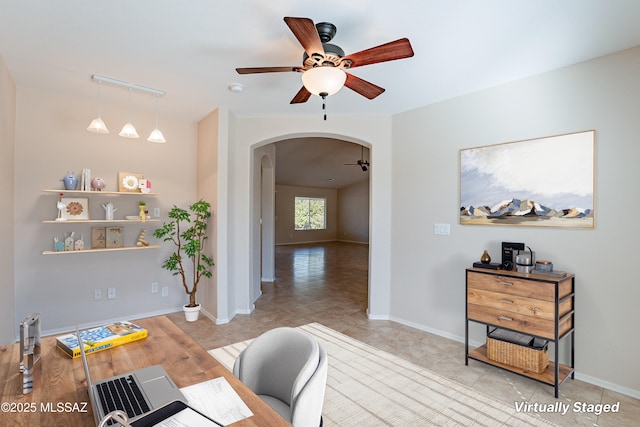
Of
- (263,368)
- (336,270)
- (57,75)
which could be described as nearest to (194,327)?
(263,368)

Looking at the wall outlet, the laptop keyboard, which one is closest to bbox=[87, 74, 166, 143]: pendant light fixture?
the laptop keyboard

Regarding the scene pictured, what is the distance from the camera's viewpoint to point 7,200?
2.96 metres

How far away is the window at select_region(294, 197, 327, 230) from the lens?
1339cm

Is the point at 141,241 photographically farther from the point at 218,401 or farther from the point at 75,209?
the point at 218,401

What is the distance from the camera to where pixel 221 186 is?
3.83 metres

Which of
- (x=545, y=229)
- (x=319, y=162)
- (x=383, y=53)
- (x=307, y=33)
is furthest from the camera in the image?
(x=319, y=162)

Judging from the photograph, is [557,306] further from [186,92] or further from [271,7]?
[186,92]

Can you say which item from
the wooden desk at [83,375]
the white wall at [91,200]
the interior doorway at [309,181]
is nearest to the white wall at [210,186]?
the white wall at [91,200]

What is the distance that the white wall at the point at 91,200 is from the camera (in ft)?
10.8

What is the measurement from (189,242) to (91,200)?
3.75 ft

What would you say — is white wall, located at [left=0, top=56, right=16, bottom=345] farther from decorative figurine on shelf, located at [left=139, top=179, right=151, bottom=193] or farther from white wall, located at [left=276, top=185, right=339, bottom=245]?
white wall, located at [left=276, top=185, right=339, bottom=245]

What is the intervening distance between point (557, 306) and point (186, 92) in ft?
12.4

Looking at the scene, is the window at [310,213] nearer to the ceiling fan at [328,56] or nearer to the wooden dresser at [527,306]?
the wooden dresser at [527,306]

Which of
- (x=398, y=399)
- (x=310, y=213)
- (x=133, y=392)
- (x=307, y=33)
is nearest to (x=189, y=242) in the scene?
(x=398, y=399)
